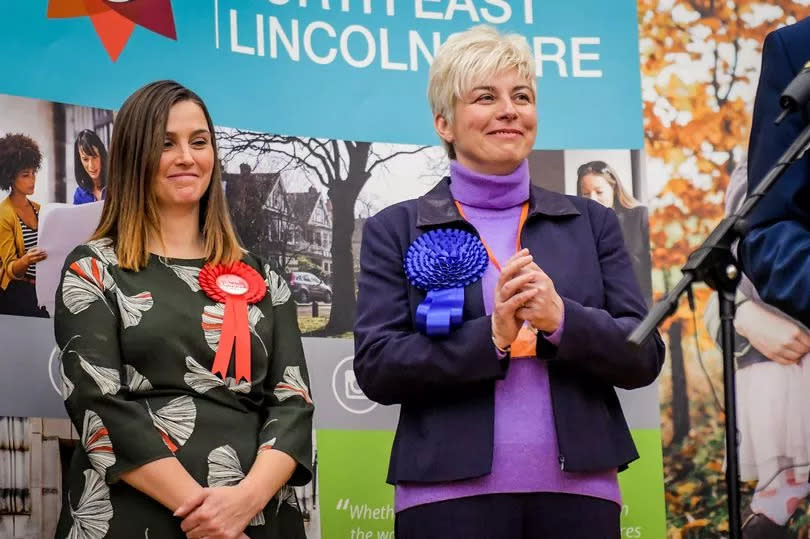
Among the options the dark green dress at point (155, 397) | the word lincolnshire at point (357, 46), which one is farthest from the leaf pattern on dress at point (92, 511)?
the word lincolnshire at point (357, 46)

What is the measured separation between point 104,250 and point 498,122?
36.5 inches

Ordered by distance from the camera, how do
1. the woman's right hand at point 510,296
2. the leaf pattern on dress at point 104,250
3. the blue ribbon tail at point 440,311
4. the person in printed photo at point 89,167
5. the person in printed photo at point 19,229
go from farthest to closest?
the person in printed photo at point 89,167, the person in printed photo at point 19,229, the leaf pattern on dress at point 104,250, the blue ribbon tail at point 440,311, the woman's right hand at point 510,296

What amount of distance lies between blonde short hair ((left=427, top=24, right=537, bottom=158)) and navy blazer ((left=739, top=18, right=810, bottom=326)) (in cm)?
52

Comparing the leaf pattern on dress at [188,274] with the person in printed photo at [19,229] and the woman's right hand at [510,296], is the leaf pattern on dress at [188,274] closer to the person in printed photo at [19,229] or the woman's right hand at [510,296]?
the person in printed photo at [19,229]

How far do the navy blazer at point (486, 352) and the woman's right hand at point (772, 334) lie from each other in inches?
48.0

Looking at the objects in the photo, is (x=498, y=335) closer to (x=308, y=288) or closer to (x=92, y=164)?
(x=308, y=288)

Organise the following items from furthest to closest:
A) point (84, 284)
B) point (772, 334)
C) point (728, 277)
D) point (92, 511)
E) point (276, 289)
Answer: point (772, 334), point (276, 289), point (84, 284), point (92, 511), point (728, 277)

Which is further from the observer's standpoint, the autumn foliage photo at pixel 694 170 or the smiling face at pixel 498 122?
the autumn foliage photo at pixel 694 170

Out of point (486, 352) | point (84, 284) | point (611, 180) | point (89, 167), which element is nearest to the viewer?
point (486, 352)

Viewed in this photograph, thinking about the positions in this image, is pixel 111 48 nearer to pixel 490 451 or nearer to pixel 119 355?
pixel 119 355

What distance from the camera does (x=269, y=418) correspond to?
102 inches

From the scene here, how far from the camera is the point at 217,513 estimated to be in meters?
2.37

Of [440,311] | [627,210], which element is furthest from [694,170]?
[440,311]

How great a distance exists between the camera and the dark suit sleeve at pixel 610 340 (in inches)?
86.7
